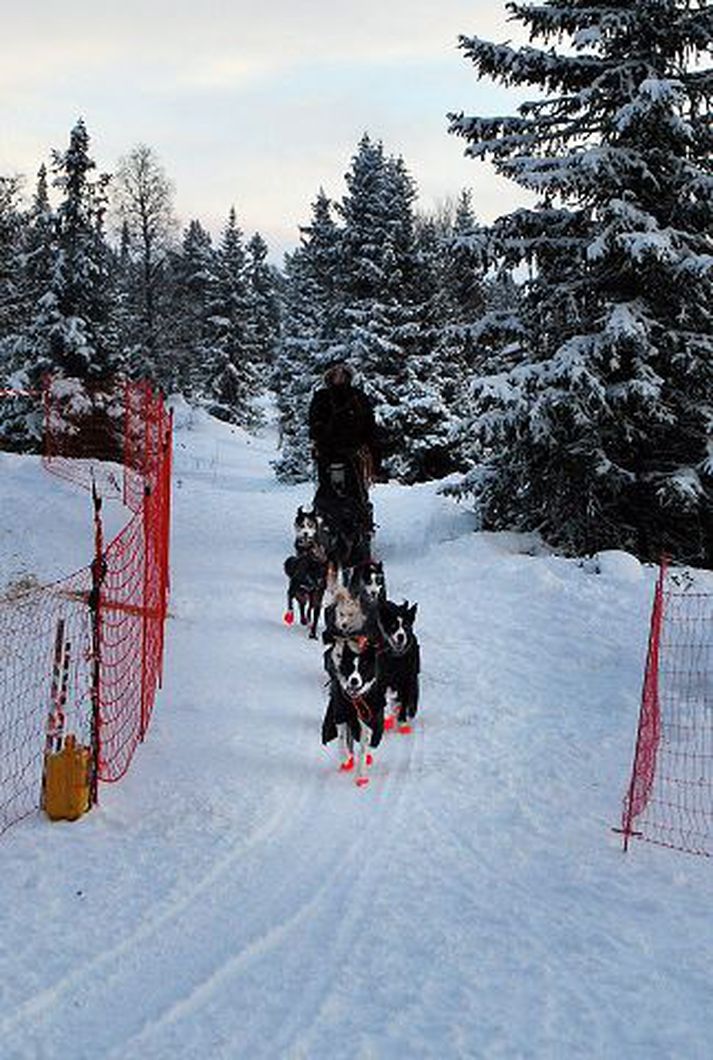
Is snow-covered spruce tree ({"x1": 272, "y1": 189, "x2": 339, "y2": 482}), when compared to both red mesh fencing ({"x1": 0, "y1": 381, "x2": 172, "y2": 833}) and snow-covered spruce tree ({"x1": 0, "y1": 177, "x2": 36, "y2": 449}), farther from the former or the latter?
red mesh fencing ({"x1": 0, "y1": 381, "x2": 172, "y2": 833})

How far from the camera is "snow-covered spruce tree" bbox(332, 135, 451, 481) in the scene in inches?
1137

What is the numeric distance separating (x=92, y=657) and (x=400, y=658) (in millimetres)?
2754

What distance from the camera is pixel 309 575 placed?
11.2 meters

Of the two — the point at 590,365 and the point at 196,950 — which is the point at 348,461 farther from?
the point at 196,950

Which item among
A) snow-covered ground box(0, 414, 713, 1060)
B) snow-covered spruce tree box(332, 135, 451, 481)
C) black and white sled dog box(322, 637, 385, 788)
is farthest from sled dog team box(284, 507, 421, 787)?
snow-covered spruce tree box(332, 135, 451, 481)

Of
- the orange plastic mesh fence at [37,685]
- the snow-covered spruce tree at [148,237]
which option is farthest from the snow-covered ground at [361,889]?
the snow-covered spruce tree at [148,237]

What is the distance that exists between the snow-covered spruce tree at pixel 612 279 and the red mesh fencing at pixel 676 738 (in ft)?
9.26

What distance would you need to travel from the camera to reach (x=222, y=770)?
7.29 m

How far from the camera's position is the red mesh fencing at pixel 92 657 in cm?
656

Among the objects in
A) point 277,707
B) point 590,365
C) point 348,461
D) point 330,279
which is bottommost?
point 277,707

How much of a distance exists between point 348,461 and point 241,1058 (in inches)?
339

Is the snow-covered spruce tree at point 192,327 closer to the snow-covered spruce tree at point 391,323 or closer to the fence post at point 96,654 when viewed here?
the snow-covered spruce tree at point 391,323

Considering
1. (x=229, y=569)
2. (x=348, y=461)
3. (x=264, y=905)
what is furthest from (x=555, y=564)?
(x=264, y=905)

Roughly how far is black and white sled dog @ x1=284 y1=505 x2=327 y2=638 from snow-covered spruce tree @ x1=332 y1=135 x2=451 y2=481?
54.4 feet
